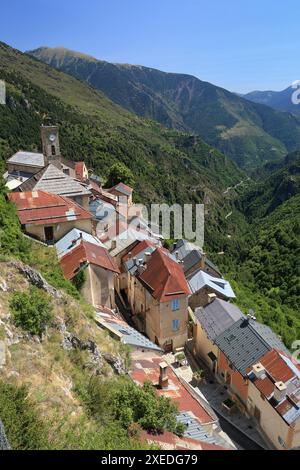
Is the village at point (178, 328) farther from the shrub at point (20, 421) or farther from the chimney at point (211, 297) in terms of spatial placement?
the shrub at point (20, 421)

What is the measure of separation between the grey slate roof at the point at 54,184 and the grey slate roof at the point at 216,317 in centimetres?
1960

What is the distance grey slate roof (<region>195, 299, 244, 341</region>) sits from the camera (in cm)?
3475

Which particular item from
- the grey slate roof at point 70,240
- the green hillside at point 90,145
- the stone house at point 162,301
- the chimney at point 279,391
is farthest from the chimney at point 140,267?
the green hillside at point 90,145

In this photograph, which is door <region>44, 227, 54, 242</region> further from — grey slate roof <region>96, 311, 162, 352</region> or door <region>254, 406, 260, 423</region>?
door <region>254, 406, 260, 423</region>

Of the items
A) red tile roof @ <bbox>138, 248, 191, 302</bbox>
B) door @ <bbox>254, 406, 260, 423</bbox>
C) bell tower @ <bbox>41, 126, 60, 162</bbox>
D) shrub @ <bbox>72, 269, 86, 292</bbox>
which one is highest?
bell tower @ <bbox>41, 126, 60, 162</bbox>

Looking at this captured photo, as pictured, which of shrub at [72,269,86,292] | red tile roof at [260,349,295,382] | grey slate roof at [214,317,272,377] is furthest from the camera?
shrub at [72,269,86,292]

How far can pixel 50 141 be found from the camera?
55344 millimetres

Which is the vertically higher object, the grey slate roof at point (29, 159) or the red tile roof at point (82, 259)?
the grey slate roof at point (29, 159)

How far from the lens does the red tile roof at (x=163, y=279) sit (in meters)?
34.7

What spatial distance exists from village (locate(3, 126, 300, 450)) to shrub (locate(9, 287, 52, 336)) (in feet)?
24.2

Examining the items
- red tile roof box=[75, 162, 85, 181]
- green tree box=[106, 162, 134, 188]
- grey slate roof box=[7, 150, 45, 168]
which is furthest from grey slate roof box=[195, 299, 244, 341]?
grey slate roof box=[7, 150, 45, 168]

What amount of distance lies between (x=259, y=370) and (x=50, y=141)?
42.5 meters

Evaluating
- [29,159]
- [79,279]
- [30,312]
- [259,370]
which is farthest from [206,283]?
[29,159]
